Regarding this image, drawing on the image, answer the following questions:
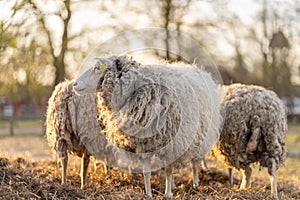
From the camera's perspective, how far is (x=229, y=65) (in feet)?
65.8

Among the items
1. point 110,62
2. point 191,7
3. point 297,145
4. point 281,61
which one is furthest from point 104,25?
point 281,61

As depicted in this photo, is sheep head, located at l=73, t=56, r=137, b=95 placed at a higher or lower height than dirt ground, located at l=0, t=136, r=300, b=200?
higher

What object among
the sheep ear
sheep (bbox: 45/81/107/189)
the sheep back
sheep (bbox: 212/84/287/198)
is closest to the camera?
the sheep back

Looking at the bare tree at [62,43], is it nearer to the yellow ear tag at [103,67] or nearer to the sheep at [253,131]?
the sheep at [253,131]

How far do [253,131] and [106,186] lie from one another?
91.3 inches

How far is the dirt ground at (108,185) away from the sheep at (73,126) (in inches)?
20.4

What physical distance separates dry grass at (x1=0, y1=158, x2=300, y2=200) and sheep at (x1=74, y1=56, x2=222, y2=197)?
0.54m

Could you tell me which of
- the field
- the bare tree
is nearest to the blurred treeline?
the bare tree

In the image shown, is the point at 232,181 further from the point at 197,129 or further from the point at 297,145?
the point at 297,145

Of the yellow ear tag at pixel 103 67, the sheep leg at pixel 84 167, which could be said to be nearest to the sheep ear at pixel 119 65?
the yellow ear tag at pixel 103 67

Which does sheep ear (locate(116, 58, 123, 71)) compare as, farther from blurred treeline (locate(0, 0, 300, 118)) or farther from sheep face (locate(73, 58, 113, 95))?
blurred treeline (locate(0, 0, 300, 118))

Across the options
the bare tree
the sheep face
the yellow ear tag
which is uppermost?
the bare tree

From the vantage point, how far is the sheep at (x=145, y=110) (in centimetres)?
562

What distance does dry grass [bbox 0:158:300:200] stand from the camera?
5.48m
